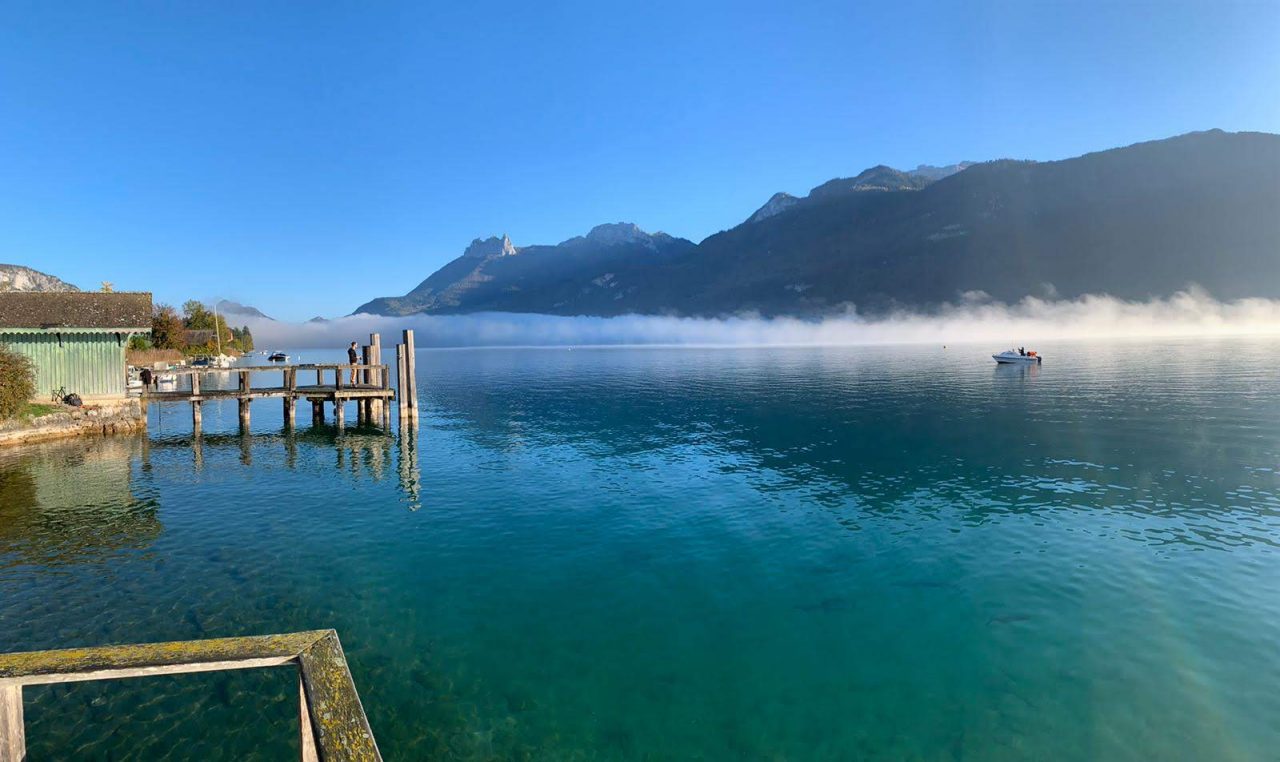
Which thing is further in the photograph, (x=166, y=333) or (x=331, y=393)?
(x=166, y=333)

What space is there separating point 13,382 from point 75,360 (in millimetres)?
5420

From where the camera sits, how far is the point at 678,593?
16.2 metres

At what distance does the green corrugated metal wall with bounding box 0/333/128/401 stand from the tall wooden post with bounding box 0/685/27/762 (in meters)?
42.1

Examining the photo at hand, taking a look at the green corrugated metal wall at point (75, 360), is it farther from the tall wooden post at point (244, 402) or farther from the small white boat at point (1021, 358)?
the small white boat at point (1021, 358)

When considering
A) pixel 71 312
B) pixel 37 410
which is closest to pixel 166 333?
pixel 71 312

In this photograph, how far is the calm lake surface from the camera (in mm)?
10625

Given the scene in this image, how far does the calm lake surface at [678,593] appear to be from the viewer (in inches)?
418

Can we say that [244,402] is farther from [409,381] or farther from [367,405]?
[409,381]

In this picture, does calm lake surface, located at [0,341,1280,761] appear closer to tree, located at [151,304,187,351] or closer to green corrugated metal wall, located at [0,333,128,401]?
green corrugated metal wall, located at [0,333,128,401]

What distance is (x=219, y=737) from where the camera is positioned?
1008 cm

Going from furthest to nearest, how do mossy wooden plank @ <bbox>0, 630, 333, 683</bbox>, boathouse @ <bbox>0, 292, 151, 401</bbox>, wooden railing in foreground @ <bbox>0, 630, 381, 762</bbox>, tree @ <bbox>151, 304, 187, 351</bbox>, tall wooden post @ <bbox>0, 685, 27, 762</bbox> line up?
tree @ <bbox>151, 304, 187, 351</bbox>
boathouse @ <bbox>0, 292, 151, 401</bbox>
tall wooden post @ <bbox>0, 685, 27, 762</bbox>
mossy wooden plank @ <bbox>0, 630, 333, 683</bbox>
wooden railing in foreground @ <bbox>0, 630, 381, 762</bbox>

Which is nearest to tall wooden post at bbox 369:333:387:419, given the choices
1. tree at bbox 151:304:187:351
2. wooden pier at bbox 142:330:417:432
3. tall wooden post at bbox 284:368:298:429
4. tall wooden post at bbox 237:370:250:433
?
wooden pier at bbox 142:330:417:432

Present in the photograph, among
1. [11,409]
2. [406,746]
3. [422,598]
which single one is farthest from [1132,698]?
[11,409]

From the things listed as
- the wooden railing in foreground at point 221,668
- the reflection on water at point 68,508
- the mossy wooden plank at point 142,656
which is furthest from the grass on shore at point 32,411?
the mossy wooden plank at point 142,656
